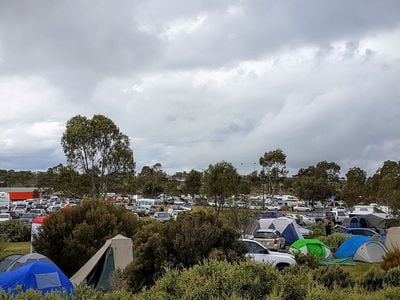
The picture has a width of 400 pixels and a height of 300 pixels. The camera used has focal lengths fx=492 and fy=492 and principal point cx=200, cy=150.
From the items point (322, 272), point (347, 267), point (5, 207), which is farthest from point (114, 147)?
point (322, 272)

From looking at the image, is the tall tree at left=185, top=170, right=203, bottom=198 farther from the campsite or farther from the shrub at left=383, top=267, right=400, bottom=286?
the shrub at left=383, top=267, right=400, bottom=286

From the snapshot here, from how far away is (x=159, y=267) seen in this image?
13.9 meters

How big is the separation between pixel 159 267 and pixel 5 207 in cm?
5389

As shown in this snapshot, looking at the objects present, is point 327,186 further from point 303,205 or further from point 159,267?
point 159,267

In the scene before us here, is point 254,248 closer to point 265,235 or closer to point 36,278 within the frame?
point 36,278

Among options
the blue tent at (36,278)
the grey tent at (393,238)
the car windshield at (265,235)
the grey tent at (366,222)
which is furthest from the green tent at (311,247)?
the grey tent at (366,222)

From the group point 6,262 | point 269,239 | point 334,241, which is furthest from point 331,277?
point 334,241

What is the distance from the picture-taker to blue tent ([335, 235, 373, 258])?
24078 millimetres

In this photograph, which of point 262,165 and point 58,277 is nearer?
point 58,277

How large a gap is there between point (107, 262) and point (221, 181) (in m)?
23.4

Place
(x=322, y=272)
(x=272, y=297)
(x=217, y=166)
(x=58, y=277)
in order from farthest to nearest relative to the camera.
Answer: (x=217, y=166) < (x=58, y=277) < (x=322, y=272) < (x=272, y=297)

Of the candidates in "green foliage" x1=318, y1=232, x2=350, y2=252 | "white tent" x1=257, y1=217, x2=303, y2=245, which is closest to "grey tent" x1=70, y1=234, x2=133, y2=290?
"green foliage" x1=318, y1=232, x2=350, y2=252

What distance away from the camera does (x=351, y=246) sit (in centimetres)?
2441

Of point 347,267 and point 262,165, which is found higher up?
point 262,165
